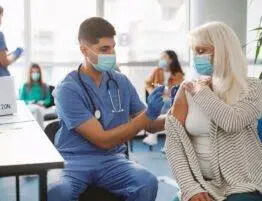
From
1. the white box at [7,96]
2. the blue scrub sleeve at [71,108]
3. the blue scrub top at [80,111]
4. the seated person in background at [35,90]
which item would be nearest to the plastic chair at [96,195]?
the blue scrub top at [80,111]

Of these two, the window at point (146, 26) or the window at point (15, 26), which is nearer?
the window at point (15, 26)

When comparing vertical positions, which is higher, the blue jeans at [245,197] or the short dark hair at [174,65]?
the short dark hair at [174,65]

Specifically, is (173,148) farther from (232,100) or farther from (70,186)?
(70,186)

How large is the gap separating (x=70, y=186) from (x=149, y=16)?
4.28 meters

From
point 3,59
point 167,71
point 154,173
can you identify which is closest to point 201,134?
point 3,59

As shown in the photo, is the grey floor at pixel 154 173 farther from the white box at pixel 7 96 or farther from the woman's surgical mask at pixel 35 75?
the woman's surgical mask at pixel 35 75

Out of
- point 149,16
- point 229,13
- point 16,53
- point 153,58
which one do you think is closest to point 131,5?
point 149,16

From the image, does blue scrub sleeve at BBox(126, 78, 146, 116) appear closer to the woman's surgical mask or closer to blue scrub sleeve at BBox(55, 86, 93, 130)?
blue scrub sleeve at BBox(55, 86, 93, 130)

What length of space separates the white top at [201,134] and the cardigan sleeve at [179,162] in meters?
0.05

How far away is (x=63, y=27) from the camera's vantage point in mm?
5441

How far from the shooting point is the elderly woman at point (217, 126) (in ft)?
5.21

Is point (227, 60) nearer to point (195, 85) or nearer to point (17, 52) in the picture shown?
point (195, 85)

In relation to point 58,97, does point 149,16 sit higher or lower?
higher

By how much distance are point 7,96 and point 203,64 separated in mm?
1230
